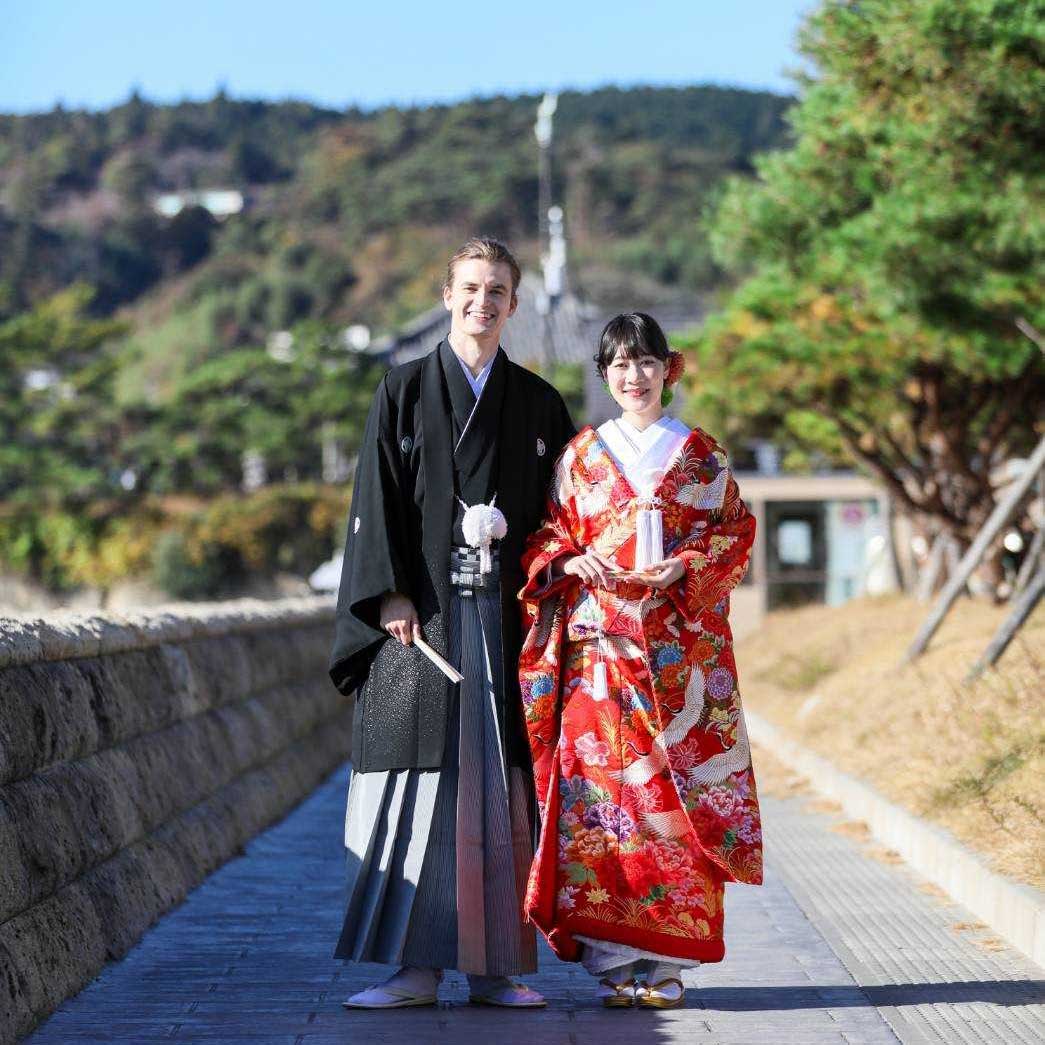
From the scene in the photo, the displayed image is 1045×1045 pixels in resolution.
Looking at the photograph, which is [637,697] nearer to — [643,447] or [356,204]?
[643,447]

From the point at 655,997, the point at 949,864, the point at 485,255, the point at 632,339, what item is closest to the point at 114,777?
the point at 655,997

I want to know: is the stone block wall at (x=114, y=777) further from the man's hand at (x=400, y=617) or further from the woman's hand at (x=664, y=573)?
the woman's hand at (x=664, y=573)

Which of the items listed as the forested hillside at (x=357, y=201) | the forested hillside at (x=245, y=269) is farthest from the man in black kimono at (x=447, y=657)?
the forested hillside at (x=357, y=201)

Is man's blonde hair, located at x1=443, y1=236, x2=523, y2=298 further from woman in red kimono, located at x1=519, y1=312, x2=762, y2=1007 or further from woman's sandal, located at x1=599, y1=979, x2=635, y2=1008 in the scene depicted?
woman's sandal, located at x1=599, y1=979, x2=635, y2=1008

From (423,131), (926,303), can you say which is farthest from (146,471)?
(423,131)

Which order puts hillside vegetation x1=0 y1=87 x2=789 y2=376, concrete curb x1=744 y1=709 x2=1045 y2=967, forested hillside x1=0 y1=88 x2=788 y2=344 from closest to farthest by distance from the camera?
concrete curb x1=744 y1=709 x2=1045 y2=967, hillside vegetation x1=0 y1=87 x2=789 y2=376, forested hillside x1=0 y1=88 x2=788 y2=344

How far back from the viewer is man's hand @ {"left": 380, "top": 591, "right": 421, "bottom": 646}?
204 inches

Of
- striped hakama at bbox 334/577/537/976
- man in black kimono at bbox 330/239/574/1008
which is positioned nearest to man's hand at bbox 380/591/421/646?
man in black kimono at bbox 330/239/574/1008

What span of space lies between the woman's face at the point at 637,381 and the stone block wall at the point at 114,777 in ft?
6.37

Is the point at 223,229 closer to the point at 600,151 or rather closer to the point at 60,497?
the point at 600,151

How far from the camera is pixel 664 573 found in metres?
5.19

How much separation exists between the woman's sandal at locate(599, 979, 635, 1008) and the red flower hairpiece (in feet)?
5.89

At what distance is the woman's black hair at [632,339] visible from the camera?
5.38 metres

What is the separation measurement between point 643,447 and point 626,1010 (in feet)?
5.33
